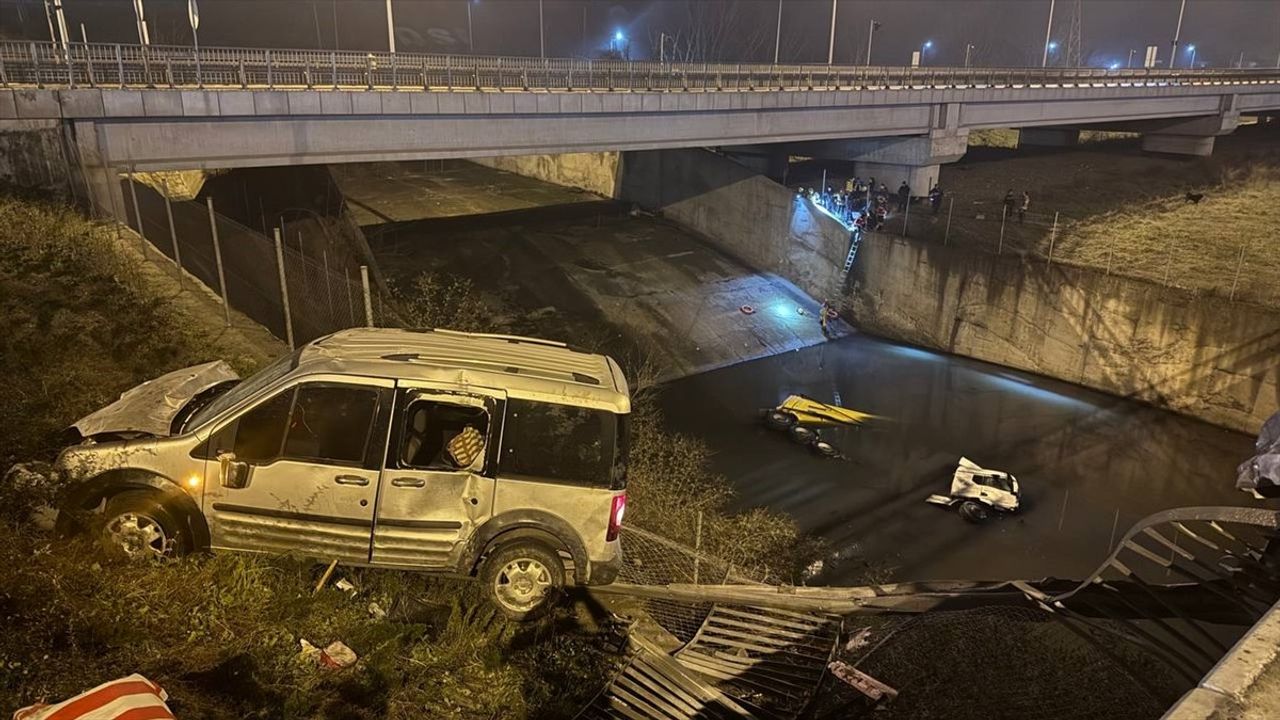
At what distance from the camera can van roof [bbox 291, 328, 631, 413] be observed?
6344 mm

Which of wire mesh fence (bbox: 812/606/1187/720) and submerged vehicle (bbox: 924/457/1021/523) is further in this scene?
submerged vehicle (bbox: 924/457/1021/523)

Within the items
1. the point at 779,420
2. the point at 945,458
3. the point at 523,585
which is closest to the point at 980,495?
the point at 945,458

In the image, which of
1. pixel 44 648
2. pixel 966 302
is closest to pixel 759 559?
pixel 44 648

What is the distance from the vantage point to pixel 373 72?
19.7 m

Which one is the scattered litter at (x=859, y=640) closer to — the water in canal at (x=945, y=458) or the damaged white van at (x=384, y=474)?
the damaged white van at (x=384, y=474)

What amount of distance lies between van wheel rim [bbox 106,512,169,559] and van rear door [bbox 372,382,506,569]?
1680 millimetres

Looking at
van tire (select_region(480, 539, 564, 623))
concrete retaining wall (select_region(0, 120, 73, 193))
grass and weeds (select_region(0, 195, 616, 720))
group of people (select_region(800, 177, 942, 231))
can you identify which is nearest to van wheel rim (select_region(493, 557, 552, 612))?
van tire (select_region(480, 539, 564, 623))

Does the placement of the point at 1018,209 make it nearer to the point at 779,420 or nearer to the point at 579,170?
the point at 779,420

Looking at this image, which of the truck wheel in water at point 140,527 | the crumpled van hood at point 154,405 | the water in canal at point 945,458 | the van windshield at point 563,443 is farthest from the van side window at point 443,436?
the water in canal at point 945,458

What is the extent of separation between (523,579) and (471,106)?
1692 cm

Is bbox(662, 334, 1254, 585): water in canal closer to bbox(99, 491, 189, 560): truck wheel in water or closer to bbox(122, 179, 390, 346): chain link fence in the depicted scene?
bbox(122, 179, 390, 346): chain link fence

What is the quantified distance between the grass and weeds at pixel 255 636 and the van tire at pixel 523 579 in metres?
0.14

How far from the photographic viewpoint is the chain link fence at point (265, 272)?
41.9 feet

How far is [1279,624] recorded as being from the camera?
146 inches
